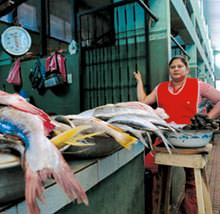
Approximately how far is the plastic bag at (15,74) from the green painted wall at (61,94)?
7cm

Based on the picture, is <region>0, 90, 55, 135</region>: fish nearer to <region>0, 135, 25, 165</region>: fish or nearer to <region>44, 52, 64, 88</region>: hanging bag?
<region>0, 135, 25, 165</region>: fish

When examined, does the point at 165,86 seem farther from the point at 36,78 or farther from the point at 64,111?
the point at 36,78

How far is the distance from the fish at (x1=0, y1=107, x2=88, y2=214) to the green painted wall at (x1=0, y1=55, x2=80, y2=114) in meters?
2.87

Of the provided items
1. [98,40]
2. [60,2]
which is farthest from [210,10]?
[98,40]

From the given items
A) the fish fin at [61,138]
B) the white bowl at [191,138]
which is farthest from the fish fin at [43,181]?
the white bowl at [191,138]

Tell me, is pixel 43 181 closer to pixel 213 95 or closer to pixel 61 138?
pixel 61 138

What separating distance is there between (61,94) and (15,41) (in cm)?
100

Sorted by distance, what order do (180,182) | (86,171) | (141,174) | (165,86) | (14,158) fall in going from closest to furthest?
(14,158) < (86,171) < (141,174) < (165,86) < (180,182)

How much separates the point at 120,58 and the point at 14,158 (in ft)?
9.01

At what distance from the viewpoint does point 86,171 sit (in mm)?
739

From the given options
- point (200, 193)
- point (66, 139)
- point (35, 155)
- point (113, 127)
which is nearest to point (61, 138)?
point (66, 139)

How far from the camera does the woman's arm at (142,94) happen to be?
230cm

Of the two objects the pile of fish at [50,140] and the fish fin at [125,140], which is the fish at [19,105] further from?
the fish fin at [125,140]

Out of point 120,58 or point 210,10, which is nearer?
point 120,58
